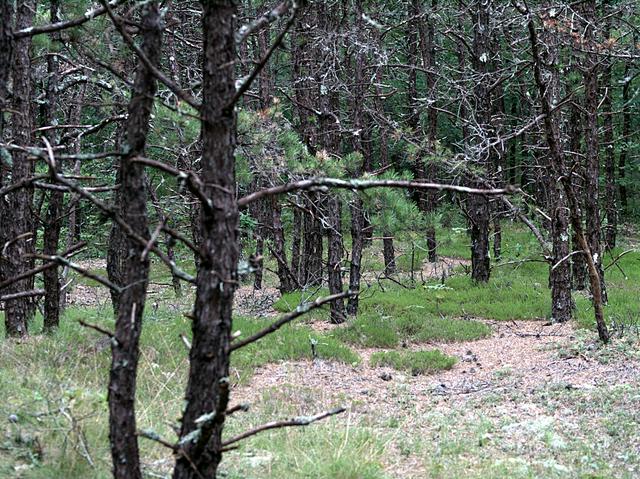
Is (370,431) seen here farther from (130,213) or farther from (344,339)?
(344,339)

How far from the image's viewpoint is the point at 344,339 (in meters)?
9.76

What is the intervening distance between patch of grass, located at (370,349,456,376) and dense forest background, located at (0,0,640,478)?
1006mm

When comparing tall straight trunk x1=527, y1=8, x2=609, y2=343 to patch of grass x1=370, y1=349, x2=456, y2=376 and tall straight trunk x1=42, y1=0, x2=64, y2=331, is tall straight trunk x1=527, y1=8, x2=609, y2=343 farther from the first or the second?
tall straight trunk x1=42, y1=0, x2=64, y2=331

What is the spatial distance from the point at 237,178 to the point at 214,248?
5594 mm

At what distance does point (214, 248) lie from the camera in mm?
2725

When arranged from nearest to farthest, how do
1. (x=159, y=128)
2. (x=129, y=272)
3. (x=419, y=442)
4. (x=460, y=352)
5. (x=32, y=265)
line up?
(x=129, y=272) < (x=419, y=442) < (x=159, y=128) < (x=32, y=265) < (x=460, y=352)

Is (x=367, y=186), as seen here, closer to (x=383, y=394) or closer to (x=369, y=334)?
(x=383, y=394)

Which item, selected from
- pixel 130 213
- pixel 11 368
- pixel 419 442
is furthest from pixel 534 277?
pixel 130 213

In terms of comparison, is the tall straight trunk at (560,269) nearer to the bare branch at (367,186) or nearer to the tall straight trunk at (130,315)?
the bare branch at (367,186)

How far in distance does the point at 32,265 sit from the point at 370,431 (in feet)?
18.5

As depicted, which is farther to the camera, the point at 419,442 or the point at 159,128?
the point at 159,128

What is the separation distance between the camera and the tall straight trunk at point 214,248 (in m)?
2.71

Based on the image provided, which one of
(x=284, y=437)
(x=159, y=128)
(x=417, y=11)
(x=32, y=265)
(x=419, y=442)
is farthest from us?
(x=417, y=11)

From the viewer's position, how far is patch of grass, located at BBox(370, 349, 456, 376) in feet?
28.1
